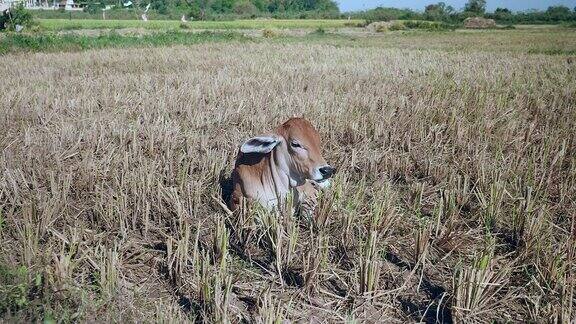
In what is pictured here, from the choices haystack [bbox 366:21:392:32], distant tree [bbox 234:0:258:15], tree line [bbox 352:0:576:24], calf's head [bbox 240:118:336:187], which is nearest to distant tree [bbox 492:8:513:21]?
tree line [bbox 352:0:576:24]

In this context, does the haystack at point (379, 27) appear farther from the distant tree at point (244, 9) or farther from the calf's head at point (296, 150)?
the calf's head at point (296, 150)

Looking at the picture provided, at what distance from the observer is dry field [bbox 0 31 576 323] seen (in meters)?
2.86

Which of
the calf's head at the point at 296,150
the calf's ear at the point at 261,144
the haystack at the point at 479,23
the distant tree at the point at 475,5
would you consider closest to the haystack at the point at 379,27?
the haystack at the point at 479,23

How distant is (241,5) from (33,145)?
8753 cm

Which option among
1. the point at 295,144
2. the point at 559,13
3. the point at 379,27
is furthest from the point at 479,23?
the point at 295,144

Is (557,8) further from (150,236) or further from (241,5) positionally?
(150,236)

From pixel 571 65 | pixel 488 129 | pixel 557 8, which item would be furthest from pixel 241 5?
pixel 488 129

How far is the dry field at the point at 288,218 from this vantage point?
2.86 metres

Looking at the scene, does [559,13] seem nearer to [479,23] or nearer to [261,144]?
[479,23]

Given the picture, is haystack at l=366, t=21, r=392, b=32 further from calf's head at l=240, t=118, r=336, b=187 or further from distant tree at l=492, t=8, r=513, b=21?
calf's head at l=240, t=118, r=336, b=187

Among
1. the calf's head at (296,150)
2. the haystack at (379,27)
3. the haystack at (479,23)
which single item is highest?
the haystack at (479,23)

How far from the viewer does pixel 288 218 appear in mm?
3555

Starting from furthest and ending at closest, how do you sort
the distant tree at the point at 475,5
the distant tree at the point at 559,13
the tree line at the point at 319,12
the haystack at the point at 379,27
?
1. the distant tree at the point at 475,5
2. the tree line at the point at 319,12
3. the distant tree at the point at 559,13
4. the haystack at the point at 379,27

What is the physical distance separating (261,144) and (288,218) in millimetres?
610
